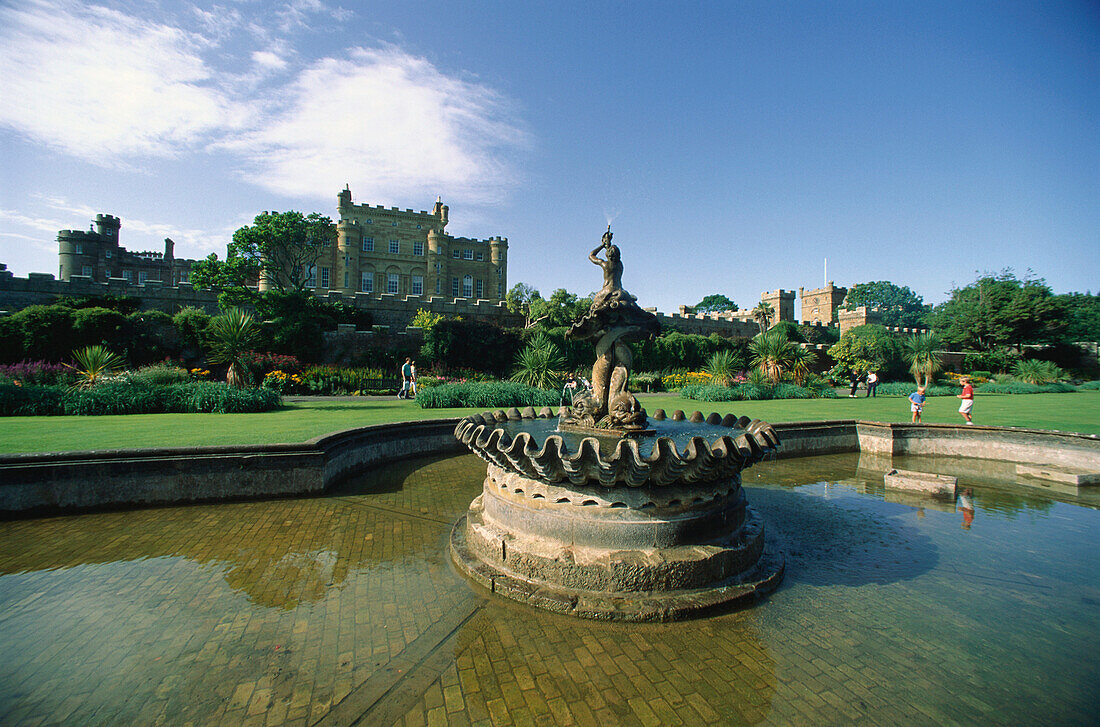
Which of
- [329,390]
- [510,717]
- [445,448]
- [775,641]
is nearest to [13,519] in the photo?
[445,448]

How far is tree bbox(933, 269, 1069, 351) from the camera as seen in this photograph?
40906 millimetres

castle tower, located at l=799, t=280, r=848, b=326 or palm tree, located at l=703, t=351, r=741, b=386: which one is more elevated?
castle tower, located at l=799, t=280, r=848, b=326

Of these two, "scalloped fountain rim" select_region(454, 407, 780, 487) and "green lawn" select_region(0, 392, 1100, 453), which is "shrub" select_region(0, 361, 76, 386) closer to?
"green lawn" select_region(0, 392, 1100, 453)

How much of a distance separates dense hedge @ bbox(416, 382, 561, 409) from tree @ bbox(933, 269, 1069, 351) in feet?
158

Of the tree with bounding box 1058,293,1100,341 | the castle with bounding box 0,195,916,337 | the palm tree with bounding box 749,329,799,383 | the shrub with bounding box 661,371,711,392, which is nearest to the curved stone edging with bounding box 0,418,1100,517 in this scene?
the palm tree with bounding box 749,329,799,383

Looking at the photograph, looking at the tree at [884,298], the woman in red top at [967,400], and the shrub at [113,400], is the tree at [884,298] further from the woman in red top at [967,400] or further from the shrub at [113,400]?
the shrub at [113,400]

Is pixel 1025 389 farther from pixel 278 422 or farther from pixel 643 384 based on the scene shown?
pixel 278 422

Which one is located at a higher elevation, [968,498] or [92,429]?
[92,429]

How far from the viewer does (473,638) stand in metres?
3.51

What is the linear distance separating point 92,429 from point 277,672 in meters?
8.67

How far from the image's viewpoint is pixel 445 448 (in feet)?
34.8

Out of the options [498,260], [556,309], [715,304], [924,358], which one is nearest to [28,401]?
[556,309]

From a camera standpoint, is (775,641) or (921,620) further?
(921,620)

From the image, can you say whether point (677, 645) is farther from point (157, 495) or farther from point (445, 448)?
point (445, 448)
